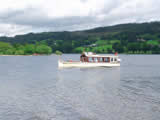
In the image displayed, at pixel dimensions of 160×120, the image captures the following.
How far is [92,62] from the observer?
288 ft

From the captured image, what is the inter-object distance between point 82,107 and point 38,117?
5.87 metres

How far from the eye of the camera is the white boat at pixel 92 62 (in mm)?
86000

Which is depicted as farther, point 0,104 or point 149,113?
point 0,104

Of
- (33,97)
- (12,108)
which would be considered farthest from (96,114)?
(33,97)

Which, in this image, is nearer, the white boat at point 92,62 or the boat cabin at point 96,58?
the white boat at point 92,62

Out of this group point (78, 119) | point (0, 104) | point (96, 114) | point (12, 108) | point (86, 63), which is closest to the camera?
point (78, 119)

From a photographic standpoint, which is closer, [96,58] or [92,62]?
[92,62]

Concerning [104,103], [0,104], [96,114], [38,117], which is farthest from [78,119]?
[0,104]

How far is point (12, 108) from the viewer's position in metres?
26.7

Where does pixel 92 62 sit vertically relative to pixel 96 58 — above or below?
below

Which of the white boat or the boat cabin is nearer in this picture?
the white boat

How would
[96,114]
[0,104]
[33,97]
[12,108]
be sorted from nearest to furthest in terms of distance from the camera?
[96,114] → [12,108] → [0,104] → [33,97]

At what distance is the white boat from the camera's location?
86.0 meters

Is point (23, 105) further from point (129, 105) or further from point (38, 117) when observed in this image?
point (129, 105)
